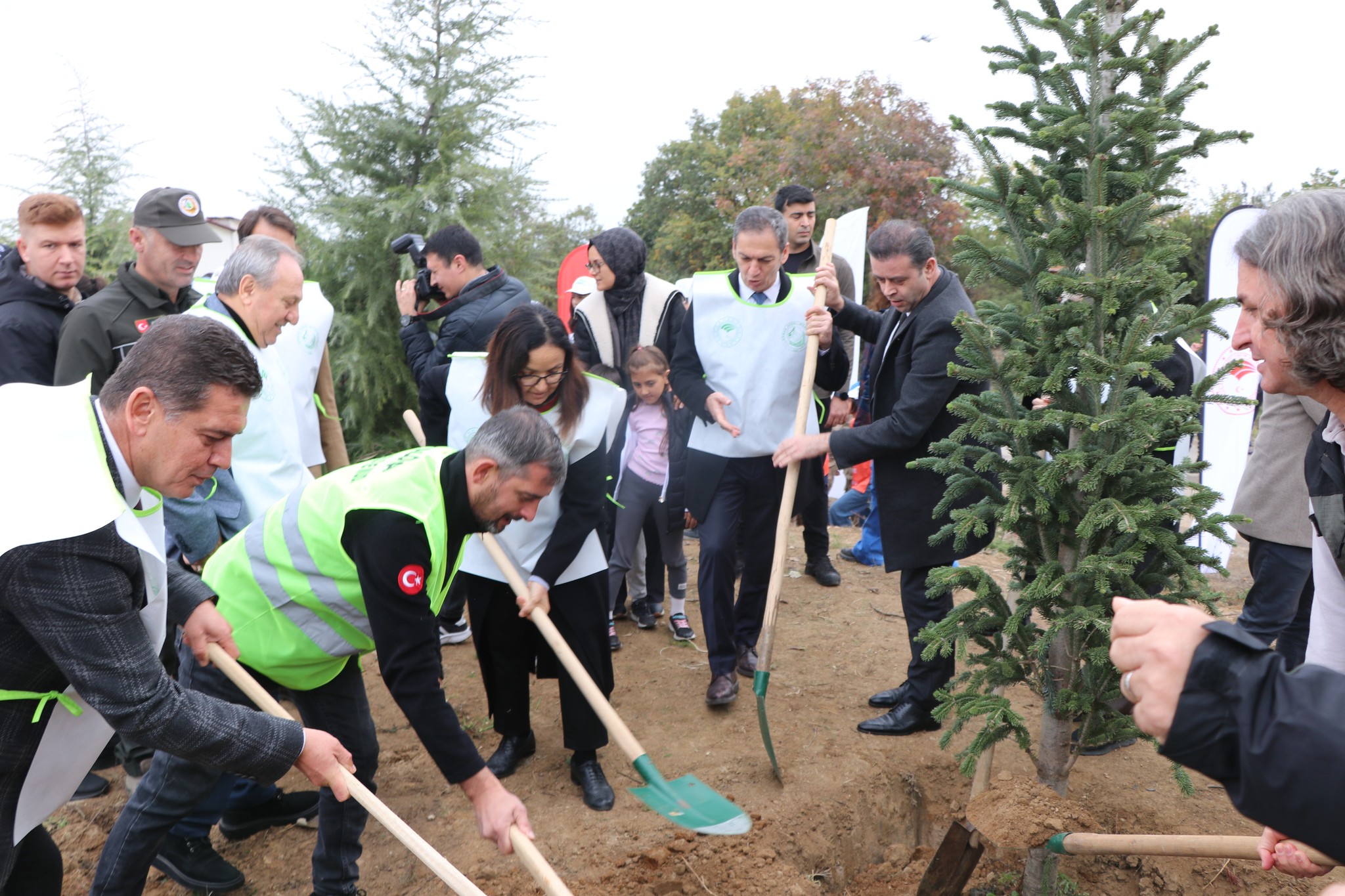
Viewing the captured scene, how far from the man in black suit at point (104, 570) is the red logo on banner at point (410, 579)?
17.0 inches

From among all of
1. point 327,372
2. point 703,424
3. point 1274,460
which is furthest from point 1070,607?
point 327,372

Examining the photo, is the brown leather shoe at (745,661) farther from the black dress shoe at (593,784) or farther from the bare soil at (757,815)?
the black dress shoe at (593,784)

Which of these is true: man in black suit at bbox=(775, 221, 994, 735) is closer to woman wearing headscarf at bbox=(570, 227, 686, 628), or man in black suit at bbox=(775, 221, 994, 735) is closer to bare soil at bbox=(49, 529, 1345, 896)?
bare soil at bbox=(49, 529, 1345, 896)

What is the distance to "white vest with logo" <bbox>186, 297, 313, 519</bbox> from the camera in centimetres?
358

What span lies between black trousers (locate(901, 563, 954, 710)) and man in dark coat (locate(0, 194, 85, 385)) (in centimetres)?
386

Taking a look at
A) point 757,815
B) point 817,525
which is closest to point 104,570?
point 757,815

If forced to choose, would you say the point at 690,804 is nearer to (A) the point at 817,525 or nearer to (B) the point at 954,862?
(B) the point at 954,862

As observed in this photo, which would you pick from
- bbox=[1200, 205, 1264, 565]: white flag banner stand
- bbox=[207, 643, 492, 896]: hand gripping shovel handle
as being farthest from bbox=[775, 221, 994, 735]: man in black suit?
bbox=[1200, 205, 1264, 565]: white flag banner stand

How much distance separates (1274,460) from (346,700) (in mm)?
3939

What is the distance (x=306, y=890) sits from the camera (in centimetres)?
321

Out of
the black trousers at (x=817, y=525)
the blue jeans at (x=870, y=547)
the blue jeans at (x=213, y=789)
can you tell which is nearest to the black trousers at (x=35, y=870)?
the blue jeans at (x=213, y=789)

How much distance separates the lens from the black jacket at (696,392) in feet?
14.5

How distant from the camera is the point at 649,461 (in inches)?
205

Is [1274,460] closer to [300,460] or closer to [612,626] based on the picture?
[612,626]
